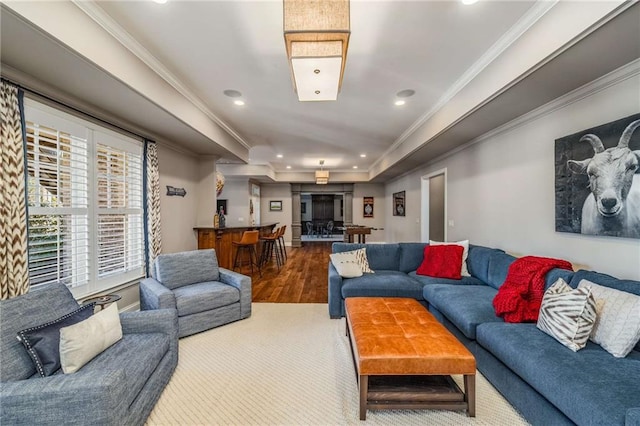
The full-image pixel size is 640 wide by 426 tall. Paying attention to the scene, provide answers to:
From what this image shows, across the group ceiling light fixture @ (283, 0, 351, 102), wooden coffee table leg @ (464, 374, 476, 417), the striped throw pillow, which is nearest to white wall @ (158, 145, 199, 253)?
ceiling light fixture @ (283, 0, 351, 102)

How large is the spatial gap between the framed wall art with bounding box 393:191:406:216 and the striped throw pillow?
19.6 feet

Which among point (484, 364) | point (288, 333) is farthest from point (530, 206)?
point (288, 333)

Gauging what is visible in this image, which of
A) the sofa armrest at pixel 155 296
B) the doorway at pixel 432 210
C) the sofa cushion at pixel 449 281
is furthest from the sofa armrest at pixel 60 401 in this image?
the doorway at pixel 432 210

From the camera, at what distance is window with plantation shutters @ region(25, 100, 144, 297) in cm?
235

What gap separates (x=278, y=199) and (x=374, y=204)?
12.5ft

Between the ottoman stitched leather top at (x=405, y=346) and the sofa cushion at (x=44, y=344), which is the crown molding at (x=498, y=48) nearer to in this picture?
the ottoman stitched leather top at (x=405, y=346)

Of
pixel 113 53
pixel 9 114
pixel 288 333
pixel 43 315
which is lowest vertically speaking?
pixel 288 333

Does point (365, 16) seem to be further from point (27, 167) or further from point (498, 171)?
point (27, 167)

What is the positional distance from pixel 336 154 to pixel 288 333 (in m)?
4.92

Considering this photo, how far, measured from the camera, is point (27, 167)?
7.31 ft

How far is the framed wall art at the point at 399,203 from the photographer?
7.91 m

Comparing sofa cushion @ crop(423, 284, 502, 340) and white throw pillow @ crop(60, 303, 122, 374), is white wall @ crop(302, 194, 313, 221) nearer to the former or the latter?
sofa cushion @ crop(423, 284, 502, 340)

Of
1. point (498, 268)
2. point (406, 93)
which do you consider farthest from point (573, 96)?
point (498, 268)

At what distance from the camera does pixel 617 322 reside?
5.29ft
